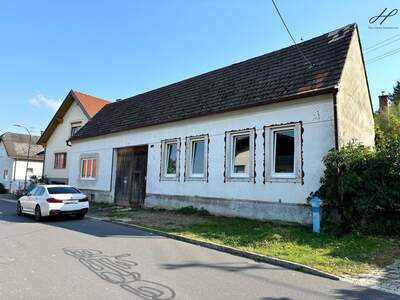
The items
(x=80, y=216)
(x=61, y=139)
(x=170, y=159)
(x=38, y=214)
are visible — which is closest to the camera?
(x=38, y=214)

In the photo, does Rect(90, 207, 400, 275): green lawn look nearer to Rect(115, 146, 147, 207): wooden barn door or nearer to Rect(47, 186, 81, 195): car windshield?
Rect(47, 186, 81, 195): car windshield

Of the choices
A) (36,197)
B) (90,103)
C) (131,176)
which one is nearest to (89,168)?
(131,176)

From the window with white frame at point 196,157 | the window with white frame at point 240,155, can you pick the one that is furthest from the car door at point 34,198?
the window with white frame at point 240,155

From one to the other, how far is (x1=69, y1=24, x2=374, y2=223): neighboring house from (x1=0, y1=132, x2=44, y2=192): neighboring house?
94.6ft

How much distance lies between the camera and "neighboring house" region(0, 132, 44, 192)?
4481 cm

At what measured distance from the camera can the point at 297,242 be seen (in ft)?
32.0

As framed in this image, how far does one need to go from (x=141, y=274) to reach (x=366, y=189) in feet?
21.6

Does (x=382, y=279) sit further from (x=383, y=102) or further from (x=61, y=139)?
(x=61, y=139)

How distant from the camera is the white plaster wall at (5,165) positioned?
45.0 metres

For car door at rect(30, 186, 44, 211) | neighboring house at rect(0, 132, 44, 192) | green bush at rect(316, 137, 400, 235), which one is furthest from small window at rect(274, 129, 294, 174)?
neighboring house at rect(0, 132, 44, 192)

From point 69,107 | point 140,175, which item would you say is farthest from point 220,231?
point 69,107

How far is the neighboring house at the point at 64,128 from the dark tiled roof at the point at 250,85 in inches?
348

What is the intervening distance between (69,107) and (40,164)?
707 inches

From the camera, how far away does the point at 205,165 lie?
628 inches
